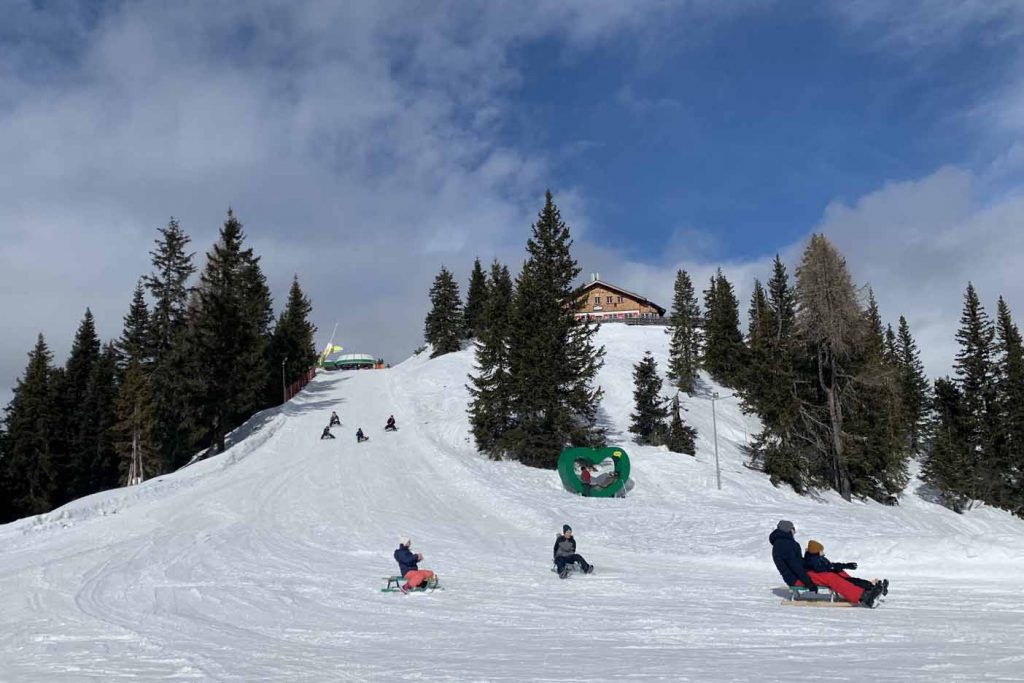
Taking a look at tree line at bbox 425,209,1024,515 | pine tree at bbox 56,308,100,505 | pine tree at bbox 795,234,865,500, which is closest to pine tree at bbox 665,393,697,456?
tree line at bbox 425,209,1024,515

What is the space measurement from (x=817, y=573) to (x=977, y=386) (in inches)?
2337

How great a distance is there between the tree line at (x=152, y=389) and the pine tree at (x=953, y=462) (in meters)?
45.0

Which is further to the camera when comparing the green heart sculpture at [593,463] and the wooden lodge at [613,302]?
the wooden lodge at [613,302]

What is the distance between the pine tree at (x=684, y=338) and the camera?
6600 cm

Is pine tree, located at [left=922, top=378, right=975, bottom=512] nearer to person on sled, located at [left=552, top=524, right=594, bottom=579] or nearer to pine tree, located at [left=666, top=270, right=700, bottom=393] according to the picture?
pine tree, located at [left=666, top=270, right=700, bottom=393]

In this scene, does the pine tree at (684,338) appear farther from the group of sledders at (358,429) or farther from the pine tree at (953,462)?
the group of sledders at (358,429)

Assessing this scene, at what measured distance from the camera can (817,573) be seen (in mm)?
10852

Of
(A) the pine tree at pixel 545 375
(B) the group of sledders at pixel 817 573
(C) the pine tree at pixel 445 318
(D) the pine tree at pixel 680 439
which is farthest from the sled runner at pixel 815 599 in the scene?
(C) the pine tree at pixel 445 318

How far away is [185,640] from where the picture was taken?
9625 millimetres

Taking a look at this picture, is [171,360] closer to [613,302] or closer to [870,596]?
[870,596]

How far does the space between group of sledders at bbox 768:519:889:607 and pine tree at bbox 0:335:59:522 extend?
53.6 metres

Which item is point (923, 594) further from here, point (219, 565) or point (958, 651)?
point (219, 565)

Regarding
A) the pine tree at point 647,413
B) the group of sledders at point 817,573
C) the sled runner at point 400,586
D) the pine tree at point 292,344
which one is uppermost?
the pine tree at point 292,344

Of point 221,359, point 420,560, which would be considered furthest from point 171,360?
point 420,560
